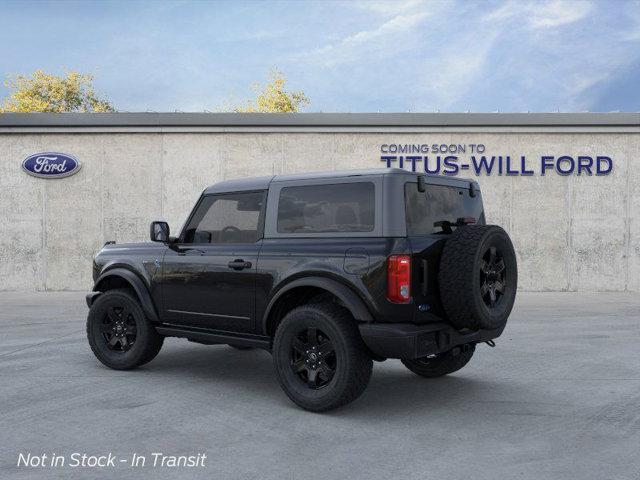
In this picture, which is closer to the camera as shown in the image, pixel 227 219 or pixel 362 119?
pixel 227 219

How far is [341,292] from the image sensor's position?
4656 millimetres

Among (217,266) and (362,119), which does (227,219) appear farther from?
(362,119)

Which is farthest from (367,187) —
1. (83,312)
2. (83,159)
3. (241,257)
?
(83,159)

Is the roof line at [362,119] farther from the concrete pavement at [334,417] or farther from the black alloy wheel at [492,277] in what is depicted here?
the black alloy wheel at [492,277]

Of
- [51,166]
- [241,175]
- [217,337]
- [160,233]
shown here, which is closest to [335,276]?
[217,337]

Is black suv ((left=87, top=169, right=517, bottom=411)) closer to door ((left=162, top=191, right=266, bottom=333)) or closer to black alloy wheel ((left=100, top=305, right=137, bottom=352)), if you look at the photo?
door ((left=162, top=191, right=266, bottom=333))

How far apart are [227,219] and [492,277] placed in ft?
8.08

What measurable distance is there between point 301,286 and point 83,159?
486 inches

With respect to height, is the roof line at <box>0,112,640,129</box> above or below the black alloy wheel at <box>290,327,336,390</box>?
above

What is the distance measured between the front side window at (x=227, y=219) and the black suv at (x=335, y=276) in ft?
0.04

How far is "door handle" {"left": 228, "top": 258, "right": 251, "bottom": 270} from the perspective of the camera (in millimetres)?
5312

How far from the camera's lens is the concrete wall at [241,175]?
594 inches

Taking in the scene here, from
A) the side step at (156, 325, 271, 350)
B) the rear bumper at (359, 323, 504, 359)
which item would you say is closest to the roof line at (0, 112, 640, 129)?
the side step at (156, 325, 271, 350)

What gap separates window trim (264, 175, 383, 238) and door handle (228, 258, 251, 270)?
0.96 ft
